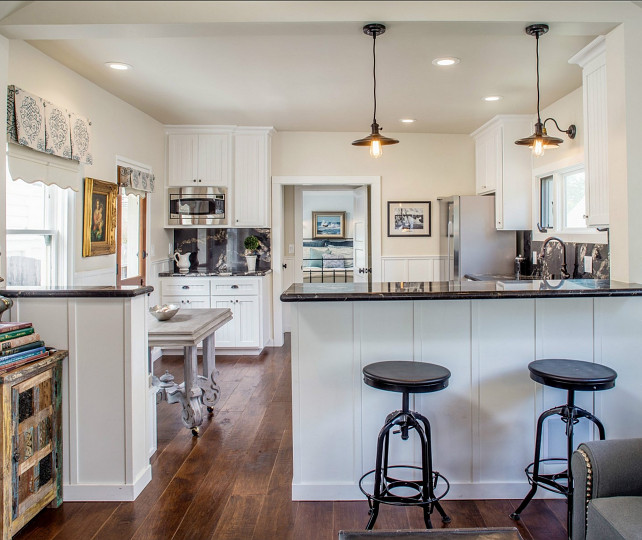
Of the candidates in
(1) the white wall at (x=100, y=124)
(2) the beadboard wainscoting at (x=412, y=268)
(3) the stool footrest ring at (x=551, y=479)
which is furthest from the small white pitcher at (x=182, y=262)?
(3) the stool footrest ring at (x=551, y=479)

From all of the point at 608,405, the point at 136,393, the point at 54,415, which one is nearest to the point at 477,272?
the point at 608,405

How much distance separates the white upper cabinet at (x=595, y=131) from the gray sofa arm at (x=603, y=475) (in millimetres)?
1654

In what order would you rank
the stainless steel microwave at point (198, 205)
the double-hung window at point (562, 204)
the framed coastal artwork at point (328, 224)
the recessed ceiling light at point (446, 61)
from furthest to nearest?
the framed coastal artwork at point (328, 224)
the stainless steel microwave at point (198, 205)
the double-hung window at point (562, 204)
the recessed ceiling light at point (446, 61)

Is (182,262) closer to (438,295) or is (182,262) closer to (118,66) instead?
(118,66)

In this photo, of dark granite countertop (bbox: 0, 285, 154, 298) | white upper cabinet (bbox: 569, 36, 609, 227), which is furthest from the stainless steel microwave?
white upper cabinet (bbox: 569, 36, 609, 227)

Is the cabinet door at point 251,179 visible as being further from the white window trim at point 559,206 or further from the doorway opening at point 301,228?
the white window trim at point 559,206

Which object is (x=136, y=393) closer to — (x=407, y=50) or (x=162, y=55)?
(x=162, y=55)

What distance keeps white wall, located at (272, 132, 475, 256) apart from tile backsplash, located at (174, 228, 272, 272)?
33.5 inches

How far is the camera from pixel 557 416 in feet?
8.52

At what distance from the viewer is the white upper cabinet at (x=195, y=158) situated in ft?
18.7

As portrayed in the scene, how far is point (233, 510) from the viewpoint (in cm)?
243

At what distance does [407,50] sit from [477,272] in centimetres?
263

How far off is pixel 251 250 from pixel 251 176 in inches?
33.7

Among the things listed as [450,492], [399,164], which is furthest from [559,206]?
[450,492]
